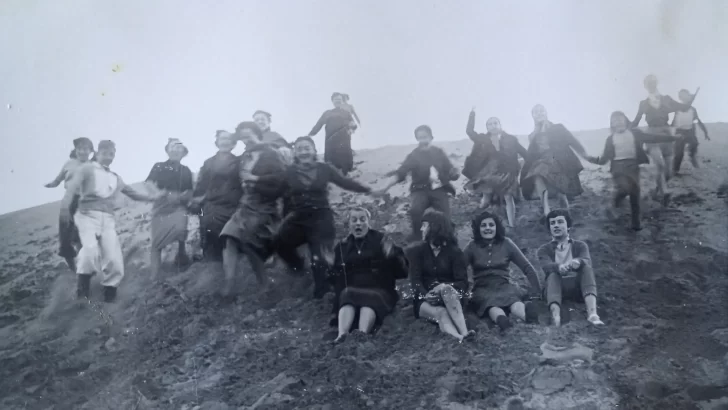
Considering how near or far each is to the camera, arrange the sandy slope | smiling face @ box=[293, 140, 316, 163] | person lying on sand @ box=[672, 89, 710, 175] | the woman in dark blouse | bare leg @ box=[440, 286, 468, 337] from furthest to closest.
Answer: person lying on sand @ box=[672, 89, 710, 175] → smiling face @ box=[293, 140, 316, 163] → the woman in dark blouse → bare leg @ box=[440, 286, 468, 337] → the sandy slope

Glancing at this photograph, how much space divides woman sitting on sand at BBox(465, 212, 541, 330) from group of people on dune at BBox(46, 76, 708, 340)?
11 mm

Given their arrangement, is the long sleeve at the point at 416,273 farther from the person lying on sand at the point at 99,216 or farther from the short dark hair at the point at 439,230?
the person lying on sand at the point at 99,216

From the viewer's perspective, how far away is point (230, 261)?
14.0ft

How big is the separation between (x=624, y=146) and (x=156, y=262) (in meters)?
3.84

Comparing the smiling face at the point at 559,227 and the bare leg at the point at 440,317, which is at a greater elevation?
the smiling face at the point at 559,227

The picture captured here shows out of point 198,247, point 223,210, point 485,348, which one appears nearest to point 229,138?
point 223,210

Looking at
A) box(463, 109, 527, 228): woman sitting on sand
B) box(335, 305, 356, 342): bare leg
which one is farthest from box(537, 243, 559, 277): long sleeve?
box(335, 305, 356, 342): bare leg

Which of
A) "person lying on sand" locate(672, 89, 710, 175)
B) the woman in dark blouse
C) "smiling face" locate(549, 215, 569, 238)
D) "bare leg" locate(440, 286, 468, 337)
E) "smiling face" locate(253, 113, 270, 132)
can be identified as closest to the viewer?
"bare leg" locate(440, 286, 468, 337)

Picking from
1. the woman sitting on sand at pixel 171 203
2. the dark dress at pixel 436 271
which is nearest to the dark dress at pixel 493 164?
the dark dress at pixel 436 271

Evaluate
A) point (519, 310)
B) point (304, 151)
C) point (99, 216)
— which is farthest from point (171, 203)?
point (519, 310)

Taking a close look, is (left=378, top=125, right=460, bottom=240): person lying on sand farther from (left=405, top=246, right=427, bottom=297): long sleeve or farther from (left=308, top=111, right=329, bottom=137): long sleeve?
(left=308, top=111, right=329, bottom=137): long sleeve

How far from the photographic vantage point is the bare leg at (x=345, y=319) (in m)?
3.72

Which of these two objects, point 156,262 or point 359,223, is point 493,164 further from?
point 156,262

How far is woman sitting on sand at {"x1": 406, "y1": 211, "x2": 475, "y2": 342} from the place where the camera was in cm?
363
